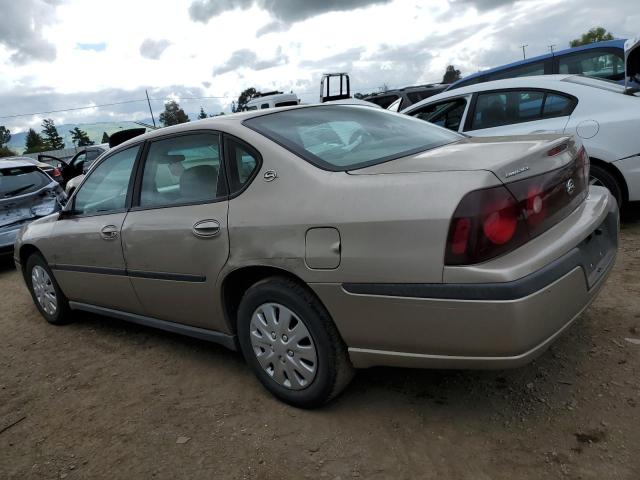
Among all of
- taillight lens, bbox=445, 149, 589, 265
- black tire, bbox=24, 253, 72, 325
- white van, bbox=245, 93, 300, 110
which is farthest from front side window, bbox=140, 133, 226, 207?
white van, bbox=245, 93, 300, 110

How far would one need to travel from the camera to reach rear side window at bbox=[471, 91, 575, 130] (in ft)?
15.8

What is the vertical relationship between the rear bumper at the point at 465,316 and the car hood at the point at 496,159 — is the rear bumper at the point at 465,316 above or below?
below

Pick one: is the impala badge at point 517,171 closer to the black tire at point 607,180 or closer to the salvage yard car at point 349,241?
the salvage yard car at point 349,241

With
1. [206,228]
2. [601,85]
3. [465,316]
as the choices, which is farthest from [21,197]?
[601,85]

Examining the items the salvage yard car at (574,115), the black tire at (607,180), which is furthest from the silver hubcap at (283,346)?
the black tire at (607,180)

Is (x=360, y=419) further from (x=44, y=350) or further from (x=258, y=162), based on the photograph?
(x=44, y=350)

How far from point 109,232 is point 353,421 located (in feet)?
6.55

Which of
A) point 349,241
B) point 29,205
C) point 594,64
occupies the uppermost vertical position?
point 594,64

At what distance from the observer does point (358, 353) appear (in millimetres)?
2332

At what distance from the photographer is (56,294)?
431cm

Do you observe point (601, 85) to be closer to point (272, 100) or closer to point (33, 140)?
point (272, 100)

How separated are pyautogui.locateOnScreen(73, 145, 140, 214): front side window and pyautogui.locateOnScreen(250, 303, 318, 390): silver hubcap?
138 centimetres

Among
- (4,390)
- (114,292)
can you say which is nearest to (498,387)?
(114,292)

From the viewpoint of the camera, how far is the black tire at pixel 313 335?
2.38 metres
